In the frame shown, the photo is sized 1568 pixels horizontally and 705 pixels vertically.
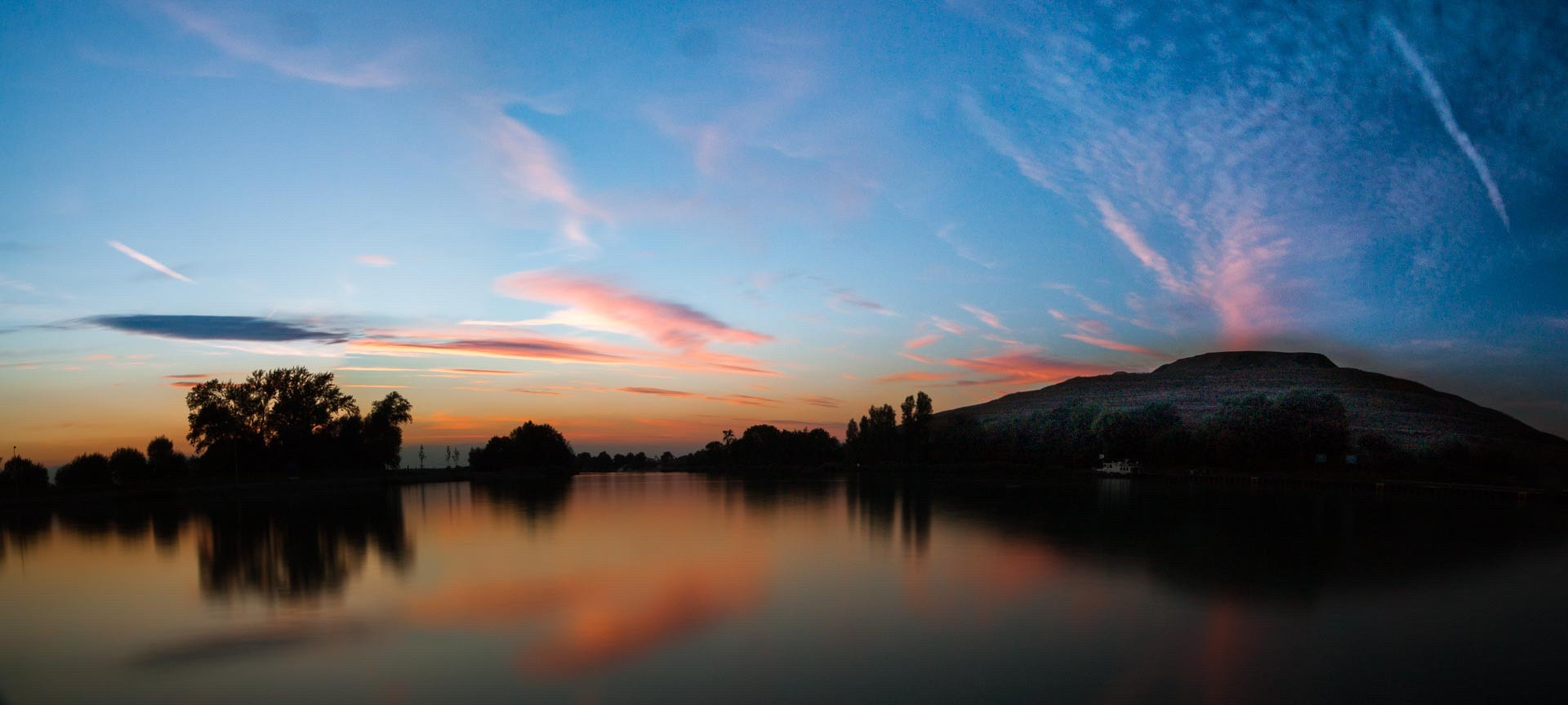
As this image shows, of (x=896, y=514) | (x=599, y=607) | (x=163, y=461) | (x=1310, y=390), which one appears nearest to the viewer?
(x=599, y=607)

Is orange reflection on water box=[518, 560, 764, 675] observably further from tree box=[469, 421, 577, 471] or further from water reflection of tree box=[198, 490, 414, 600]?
tree box=[469, 421, 577, 471]

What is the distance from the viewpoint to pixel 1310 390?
111 metres

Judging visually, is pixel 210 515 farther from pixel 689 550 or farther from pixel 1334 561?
pixel 1334 561

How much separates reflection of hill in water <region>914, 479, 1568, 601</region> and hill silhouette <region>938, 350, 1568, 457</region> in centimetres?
6508

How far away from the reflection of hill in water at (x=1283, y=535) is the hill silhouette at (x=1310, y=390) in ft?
214

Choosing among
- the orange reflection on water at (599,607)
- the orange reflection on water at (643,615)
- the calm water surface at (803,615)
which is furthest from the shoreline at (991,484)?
the orange reflection on water at (599,607)

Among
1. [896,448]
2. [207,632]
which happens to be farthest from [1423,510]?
[896,448]

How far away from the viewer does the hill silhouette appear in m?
112

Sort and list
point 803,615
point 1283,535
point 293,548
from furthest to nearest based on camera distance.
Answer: point 1283,535, point 293,548, point 803,615

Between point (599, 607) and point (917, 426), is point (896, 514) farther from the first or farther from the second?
point (917, 426)

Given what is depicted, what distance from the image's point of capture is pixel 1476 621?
41.9ft

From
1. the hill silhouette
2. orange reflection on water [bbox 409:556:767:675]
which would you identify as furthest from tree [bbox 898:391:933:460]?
orange reflection on water [bbox 409:556:767:675]

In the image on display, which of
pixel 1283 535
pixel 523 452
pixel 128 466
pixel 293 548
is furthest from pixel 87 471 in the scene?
pixel 1283 535

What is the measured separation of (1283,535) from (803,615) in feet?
60.5
